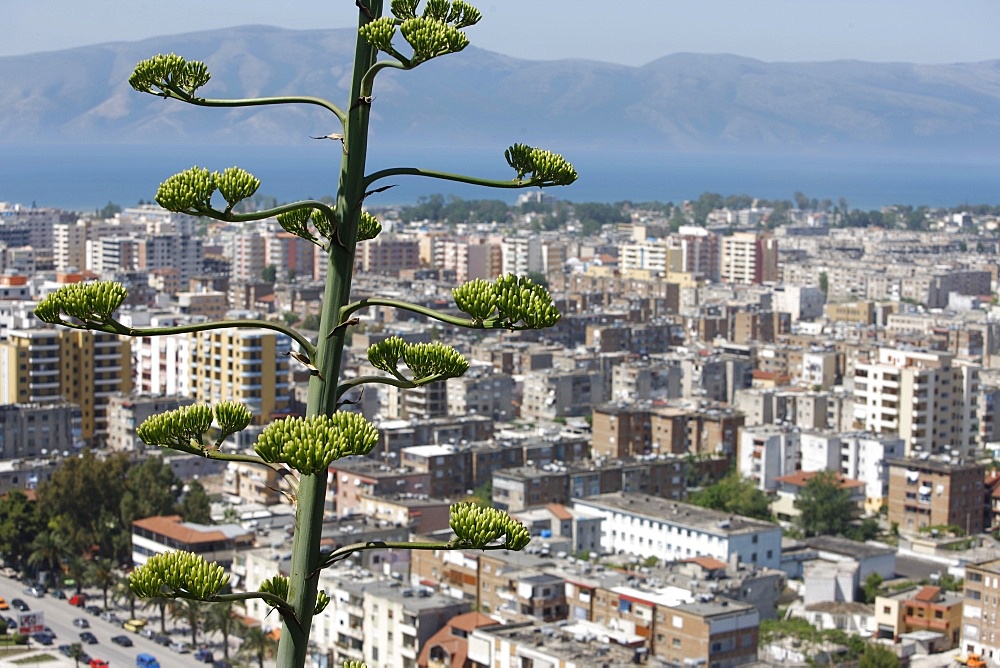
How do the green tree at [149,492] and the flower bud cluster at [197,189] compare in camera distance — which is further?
the green tree at [149,492]

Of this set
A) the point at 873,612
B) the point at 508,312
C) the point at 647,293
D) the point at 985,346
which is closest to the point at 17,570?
the point at 873,612

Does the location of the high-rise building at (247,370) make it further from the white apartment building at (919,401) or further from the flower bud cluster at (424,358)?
the flower bud cluster at (424,358)

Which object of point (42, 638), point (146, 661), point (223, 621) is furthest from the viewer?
point (42, 638)

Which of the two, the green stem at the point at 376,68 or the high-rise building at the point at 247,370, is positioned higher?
the green stem at the point at 376,68

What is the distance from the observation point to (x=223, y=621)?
12.5 metres

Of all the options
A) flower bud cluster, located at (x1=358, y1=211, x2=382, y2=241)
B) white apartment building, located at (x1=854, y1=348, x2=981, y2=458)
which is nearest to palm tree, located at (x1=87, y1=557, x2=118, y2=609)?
white apartment building, located at (x1=854, y1=348, x2=981, y2=458)

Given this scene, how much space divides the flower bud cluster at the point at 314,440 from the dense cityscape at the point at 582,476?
9.24 metres

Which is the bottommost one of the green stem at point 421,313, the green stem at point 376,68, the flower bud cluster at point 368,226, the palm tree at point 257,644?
the palm tree at point 257,644

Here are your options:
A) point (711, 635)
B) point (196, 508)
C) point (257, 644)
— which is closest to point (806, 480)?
point (196, 508)

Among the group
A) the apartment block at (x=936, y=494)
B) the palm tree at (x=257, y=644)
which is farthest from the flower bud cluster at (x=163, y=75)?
the apartment block at (x=936, y=494)

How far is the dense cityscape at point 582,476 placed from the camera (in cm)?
1284

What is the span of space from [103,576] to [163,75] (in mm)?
13075

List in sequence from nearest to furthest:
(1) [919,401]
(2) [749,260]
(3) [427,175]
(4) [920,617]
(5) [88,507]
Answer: (3) [427,175], (4) [920,617], (5) [88,507], (1) [919,401], (2) [749,260]

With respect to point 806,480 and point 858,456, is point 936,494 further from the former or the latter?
point 858,456
